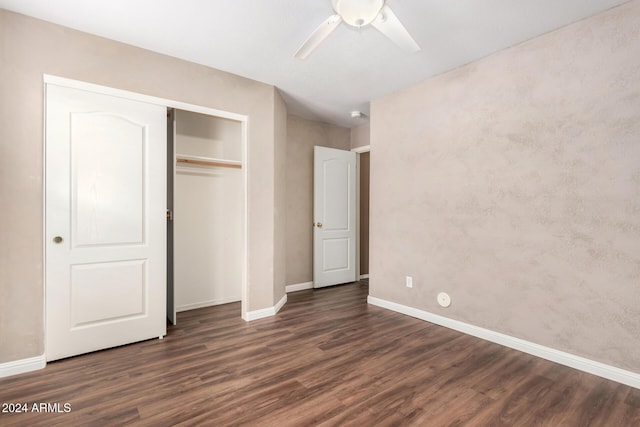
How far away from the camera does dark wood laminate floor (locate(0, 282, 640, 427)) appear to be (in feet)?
5.64

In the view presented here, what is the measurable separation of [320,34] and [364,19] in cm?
28

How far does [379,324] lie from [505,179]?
185 centimetres

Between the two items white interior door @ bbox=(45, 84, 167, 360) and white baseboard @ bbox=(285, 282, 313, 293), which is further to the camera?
white baseboard @ bbox=(285, 282, 313, 293)

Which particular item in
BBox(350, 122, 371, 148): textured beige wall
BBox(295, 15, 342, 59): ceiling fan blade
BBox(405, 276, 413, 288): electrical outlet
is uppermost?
BBox(350, 122, 371, 148): textured beige wall

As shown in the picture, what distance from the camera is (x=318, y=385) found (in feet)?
6.65

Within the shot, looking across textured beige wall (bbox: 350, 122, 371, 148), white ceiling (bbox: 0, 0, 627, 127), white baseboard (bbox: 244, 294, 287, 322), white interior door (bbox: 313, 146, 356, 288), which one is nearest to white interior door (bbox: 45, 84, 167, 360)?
white ceiling (bbox: 0, 0, 627, 127)

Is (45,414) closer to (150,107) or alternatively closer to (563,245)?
(150,107)

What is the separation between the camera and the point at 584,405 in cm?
185

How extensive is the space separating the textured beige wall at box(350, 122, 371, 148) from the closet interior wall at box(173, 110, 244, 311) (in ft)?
6.83

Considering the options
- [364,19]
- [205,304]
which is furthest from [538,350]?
[205,304]

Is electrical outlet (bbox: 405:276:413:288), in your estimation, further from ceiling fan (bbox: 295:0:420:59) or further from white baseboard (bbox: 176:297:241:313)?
ceiling fan (bbox: 295:0:420:59)

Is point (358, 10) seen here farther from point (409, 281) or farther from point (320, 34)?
point (409, 281)

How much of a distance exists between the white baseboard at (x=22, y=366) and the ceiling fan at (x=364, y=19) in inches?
116

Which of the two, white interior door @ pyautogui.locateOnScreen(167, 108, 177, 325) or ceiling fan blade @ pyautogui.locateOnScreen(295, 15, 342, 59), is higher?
ceiling fan blade @ pyautogui.locateOnScreen(295, 15, 342, 59)
